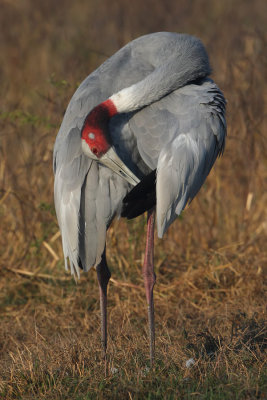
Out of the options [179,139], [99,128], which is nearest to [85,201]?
[99,128]

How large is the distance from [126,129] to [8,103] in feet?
9.77

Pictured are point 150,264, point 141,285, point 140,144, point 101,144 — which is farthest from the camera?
point 141,285

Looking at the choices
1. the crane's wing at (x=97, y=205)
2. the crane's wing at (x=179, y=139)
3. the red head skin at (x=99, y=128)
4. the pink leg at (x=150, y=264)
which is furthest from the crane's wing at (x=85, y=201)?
the pink leg at (x=150, y=264)

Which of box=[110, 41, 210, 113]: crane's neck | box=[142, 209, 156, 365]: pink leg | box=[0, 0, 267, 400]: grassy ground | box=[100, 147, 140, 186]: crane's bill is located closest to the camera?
box=[0, 0, 267, 400]: grassy ground

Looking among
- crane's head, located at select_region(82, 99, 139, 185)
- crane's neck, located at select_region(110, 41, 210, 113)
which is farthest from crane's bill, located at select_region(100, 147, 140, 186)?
crane's neck, located at select_region(110, 41, 210, 113)

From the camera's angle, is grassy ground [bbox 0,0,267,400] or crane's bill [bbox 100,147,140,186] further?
crane's bill [bbox 100,147,140,186]

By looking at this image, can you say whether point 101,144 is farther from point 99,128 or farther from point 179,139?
point 179,139

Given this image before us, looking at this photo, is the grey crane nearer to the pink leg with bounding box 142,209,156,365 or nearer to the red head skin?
the red head skin

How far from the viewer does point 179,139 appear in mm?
3412

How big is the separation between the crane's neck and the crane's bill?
285mm

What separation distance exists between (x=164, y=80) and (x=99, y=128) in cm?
48

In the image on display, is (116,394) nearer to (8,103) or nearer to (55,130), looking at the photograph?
(55,130)

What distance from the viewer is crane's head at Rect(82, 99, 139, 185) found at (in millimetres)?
3342

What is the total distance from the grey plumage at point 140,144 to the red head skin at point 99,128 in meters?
0.08
